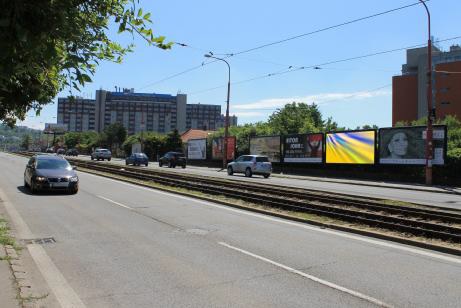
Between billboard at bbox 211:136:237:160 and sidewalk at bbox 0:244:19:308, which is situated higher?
billboard at bbox 211:136:237:160

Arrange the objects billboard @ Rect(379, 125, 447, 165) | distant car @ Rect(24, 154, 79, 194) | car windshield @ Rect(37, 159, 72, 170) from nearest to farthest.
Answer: distant car @ Rect(24, 154, 79, 194) < car windshield @ Rect(37, 159, 72, 170) < billboard @ Rect(379, 125, 447, 165)

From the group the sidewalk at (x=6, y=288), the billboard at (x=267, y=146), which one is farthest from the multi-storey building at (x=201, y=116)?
the sidewalk at (x=6, y=288)

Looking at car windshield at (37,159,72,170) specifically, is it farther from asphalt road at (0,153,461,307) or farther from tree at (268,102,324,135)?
tree at (268,102,324,135)

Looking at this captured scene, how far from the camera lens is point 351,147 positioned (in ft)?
121

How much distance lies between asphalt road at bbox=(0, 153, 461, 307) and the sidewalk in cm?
55

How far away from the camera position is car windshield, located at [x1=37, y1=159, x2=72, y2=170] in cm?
1870

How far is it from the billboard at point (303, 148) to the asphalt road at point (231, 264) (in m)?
28.3

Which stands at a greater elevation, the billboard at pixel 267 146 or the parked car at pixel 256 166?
the billboard at pixel 267 146

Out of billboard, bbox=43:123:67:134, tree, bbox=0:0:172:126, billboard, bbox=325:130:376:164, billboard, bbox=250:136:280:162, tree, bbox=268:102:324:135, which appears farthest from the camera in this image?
billboard, bbox=43:123:67:134

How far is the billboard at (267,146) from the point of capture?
45.6m

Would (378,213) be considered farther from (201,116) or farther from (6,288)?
(201,116)

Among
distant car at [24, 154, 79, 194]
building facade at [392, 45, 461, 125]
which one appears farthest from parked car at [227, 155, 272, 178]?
building facade at [392, 45, 461, 125]

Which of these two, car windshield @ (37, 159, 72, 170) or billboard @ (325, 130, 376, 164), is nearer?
car windshield @ (37, 159, 72, 170)

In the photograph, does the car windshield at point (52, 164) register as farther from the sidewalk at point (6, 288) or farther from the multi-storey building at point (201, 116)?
the multi-storey building at point (201, 116)
